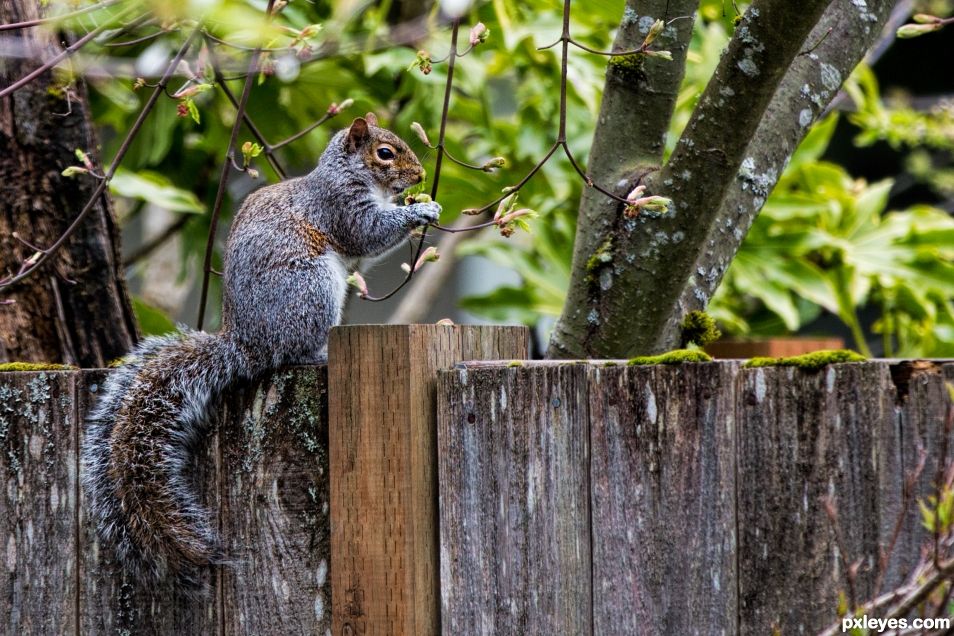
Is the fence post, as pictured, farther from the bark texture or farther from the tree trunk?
the tree trunk

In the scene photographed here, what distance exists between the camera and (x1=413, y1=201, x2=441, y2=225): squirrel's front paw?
6.46ft

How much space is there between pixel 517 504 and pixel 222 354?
1.90 ft

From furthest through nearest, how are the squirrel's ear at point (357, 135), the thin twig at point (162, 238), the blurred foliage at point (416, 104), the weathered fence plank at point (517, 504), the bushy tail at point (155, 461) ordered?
the thin twig at point (162, 238)
the blurred foliage at point (416, 104)
the squirrel's ear at point (357, 135)
the bushy tail at point (155, 461)
the weathered fence plank at point (517, 504)

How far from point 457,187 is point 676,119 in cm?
72

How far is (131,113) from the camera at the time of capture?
10.2 feet

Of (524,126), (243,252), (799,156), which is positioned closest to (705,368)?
(243,252)

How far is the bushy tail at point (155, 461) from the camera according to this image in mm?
1456

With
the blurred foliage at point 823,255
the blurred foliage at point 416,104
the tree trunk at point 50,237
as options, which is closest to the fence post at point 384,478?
the tree trunk at point 50,237

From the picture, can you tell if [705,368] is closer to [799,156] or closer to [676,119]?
[676,119]

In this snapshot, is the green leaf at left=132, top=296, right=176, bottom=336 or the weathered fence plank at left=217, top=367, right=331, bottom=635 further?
the green leaf at left=132, top=296, right=176, bottom=336

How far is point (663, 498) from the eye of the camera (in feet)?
4.15

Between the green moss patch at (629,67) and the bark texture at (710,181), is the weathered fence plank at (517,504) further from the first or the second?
the green moss patch at (629,67)

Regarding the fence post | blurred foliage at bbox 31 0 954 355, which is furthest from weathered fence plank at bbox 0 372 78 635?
blurred foliage at bbox 31 0 954 355

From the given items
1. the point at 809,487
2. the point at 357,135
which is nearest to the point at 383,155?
the point at 357,135
